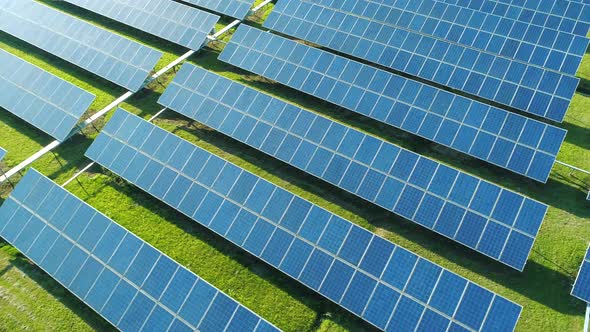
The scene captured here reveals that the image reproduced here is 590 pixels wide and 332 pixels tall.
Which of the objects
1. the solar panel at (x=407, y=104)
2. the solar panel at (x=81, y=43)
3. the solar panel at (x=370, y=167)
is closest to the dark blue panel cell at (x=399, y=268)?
the solar panel at (x=370, y=167)

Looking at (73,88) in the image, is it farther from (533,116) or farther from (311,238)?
(533,116)

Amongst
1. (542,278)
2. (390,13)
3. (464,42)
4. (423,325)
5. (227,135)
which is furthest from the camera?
(390,13)

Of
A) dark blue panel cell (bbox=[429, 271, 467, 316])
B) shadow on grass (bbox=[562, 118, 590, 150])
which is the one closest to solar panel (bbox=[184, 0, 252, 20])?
shadow on grass (bbox=[562, 118, 590, 150])

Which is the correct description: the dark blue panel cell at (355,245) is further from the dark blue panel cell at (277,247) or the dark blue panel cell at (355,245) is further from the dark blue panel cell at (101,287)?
the dark blue panel cell at (101,287)

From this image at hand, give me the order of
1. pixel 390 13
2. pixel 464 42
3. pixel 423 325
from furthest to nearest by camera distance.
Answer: pixel 390 13 < pixel 464 42 < pixel 423 325

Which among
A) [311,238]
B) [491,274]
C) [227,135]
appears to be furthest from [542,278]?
[227,135]

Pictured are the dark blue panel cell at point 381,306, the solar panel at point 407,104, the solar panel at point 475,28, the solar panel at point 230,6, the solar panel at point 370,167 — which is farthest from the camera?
the solar panel at point 230,6
